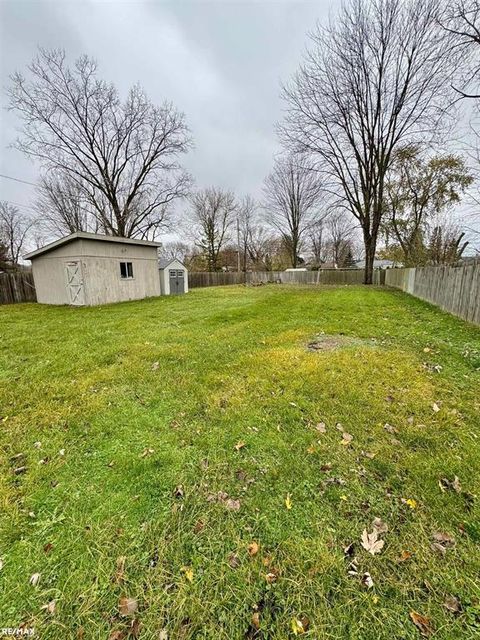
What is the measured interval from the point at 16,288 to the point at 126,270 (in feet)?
20.8

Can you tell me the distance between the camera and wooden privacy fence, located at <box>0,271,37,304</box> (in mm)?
13945

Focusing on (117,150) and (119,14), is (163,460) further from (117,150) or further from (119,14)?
(117,150)

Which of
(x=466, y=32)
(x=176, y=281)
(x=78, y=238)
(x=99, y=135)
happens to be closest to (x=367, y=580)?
(x=466, y=32)

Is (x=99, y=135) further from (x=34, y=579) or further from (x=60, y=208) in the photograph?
(x=34, y=579)

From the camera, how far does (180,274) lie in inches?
752

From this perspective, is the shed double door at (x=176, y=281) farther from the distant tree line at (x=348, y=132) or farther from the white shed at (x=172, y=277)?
the distant tree line at (x=348, y=132)

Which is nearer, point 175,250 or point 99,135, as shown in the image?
point 99,135

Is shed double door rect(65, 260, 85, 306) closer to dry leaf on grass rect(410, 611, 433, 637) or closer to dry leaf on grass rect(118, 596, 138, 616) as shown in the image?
dry leaf on grass rect(118, 596, 138, 616)

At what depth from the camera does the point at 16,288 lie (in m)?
14.3

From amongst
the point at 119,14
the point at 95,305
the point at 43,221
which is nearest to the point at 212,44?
the point at 119,14

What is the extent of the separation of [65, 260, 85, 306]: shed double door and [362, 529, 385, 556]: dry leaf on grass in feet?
41.9

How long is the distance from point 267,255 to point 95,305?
Answer: 3516 centimetres

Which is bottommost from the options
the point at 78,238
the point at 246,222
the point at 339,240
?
the point at 78,238

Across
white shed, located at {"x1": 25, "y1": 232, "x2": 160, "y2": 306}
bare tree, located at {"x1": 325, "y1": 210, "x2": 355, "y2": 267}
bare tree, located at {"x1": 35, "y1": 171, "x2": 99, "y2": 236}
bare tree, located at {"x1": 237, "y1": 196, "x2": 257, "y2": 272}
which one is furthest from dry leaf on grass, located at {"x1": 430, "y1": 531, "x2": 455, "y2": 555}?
bare tree, located at {"x1": 325, "y1": 210, "x2": 355, "y2": 267}
